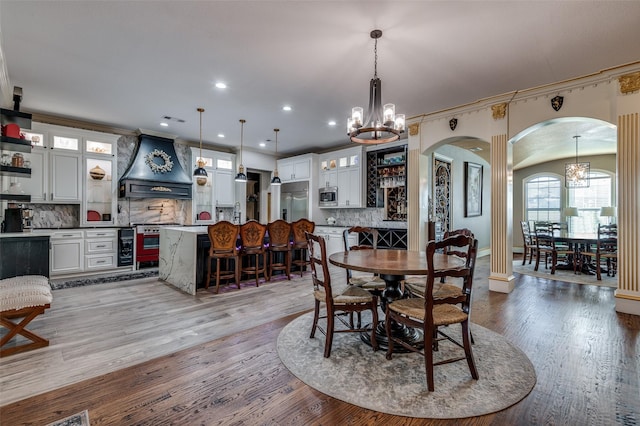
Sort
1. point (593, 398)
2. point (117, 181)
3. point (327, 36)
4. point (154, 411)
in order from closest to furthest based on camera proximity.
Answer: point (154, 411) → point (593, 398) → point (327, 36) → point (117, 181)

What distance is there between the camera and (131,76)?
12.2 feet

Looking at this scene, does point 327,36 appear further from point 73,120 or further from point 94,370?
point 73,120

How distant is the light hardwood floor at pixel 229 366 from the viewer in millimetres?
1726

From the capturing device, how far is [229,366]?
7.41 feet

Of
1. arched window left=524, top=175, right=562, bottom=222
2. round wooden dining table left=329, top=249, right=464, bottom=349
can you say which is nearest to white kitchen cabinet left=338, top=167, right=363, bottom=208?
round wooden dining table left=329, top=249, right=464, bottom=349

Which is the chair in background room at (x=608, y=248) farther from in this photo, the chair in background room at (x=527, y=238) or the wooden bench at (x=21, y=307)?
the wooden bench at (x=21, y=307)

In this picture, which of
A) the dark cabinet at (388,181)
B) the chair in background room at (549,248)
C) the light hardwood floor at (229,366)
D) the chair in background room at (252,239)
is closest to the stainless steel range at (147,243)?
the light hardwood floor at (229,366)

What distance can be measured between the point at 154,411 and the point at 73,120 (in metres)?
6.03

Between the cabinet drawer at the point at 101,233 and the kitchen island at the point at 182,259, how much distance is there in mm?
1188

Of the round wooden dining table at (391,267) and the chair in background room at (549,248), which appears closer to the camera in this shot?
the round wooden dining table at (391,267)

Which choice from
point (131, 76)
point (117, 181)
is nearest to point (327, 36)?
point (131, 76)

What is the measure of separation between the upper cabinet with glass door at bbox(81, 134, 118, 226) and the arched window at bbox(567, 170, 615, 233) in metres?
11.6

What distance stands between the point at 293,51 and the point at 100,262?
16.8ft

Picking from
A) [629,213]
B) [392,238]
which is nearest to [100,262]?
[392,238]
